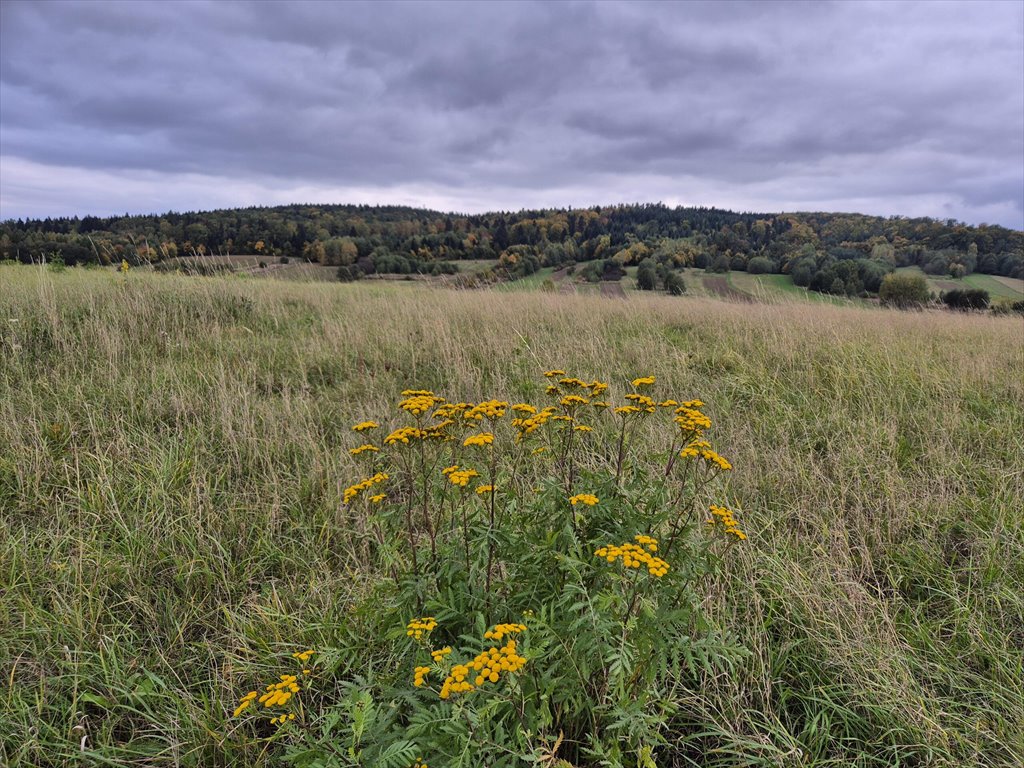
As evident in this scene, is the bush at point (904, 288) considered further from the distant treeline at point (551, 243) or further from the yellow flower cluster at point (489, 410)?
the yellow flower cluster at point (489, 410)

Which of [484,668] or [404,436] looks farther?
[404,436]

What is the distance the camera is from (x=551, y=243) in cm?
2856

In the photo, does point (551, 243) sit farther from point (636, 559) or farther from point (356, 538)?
point (636, 559)

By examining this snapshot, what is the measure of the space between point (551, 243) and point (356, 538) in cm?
2759

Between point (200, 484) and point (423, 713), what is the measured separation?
2559 mm

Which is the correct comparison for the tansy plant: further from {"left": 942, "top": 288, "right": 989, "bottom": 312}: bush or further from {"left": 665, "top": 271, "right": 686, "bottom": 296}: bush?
{"left": 942, "top": 288, "right": 989, "bottom": 312}: bush

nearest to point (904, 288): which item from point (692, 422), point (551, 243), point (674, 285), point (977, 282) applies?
point (977, 282)

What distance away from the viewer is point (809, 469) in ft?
11.5

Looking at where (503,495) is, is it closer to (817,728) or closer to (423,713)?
(423,713)

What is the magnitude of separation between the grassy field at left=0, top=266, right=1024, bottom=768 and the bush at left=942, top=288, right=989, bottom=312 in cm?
→ 1473

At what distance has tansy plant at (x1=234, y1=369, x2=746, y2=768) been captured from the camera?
1.41 metres

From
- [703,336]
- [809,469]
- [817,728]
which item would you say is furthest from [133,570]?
[703,336]

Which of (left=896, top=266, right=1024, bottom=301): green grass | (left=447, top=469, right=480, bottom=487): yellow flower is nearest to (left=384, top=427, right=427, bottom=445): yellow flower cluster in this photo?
(left=447, top=469, right=480, bottom=487): yellow flower

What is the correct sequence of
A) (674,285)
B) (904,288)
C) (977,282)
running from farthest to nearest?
(977,282) < (904,288) < (674,285)
